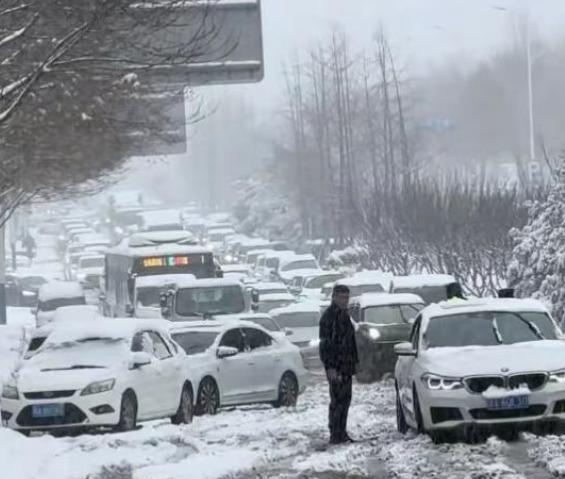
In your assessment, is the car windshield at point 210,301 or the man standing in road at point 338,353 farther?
the car windshield at point 210,301

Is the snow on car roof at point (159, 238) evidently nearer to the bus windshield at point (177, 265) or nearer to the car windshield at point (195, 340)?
the bus windshield at point (177, 265)

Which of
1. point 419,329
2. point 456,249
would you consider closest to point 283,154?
point 456,249

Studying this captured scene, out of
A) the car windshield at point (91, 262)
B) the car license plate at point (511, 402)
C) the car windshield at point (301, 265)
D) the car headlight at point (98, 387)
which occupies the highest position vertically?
the car windshield at point (91, 262)

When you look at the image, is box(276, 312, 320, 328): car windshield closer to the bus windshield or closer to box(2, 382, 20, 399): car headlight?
the bus windshield

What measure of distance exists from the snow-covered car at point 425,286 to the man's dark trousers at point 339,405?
16.5 m

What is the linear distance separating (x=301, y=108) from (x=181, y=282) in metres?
58.0

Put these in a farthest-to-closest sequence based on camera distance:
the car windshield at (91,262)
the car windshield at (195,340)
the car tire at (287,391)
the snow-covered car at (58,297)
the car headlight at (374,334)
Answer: the car windshield at (91,262), the snow-covered car at (58,297), the car headlight at (374,334), the car tire at (287,391), the car windshield at (195,340)

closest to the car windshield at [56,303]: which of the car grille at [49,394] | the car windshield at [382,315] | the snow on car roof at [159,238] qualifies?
the snow on car roof at [159,238]

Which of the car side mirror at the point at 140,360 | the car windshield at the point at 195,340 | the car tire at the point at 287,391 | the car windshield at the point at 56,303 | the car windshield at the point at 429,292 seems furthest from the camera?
the car windshield at the point at 56,303

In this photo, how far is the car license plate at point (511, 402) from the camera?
14.3 metres

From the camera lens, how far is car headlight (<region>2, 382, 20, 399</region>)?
700 inches

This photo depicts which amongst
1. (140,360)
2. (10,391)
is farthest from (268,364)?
(10,391)

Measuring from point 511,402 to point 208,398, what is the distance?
23.7ft

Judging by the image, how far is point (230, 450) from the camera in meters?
15.2
